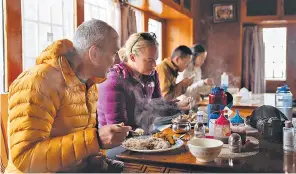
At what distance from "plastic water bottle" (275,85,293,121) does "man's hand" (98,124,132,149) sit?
130 cm

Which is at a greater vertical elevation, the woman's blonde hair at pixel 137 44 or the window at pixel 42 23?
the window at pixel 42 23

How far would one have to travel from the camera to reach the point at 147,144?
1286 millimetres

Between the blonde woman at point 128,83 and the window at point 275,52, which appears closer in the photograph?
the blonde woman at point 128,83

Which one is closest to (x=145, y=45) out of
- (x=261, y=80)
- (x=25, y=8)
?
(x=25, y=8)

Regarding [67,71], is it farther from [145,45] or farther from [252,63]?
[252,63]

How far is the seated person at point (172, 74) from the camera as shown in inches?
113

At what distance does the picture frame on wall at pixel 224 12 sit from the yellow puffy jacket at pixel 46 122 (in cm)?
486

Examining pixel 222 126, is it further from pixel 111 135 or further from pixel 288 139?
pixel 111 135

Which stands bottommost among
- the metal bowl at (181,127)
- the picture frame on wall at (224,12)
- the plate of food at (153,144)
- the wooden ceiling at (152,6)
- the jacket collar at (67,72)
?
the plate of food at (153,144)

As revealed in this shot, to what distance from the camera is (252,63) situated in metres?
5.84

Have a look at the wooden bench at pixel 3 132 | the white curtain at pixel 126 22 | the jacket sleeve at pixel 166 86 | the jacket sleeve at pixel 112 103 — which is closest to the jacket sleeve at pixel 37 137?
the wooden bench at pixel 3 132

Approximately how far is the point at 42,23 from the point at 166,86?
3.86ft

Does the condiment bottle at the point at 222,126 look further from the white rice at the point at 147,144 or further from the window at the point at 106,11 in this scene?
the window at the point at 106,11

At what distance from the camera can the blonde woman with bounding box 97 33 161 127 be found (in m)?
1.72
